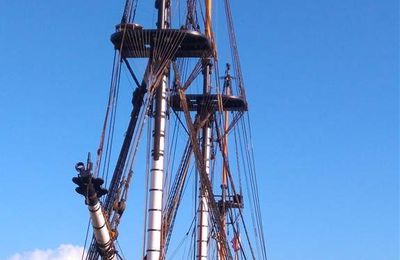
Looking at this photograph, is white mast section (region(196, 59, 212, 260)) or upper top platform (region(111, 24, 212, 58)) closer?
upper top platform (region(111, 24, 212, 58))

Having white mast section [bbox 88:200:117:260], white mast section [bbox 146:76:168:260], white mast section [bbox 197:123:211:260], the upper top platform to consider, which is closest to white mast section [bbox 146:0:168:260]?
white mast section [bbox 146:76:168:260]

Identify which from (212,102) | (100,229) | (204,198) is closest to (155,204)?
(100,229)

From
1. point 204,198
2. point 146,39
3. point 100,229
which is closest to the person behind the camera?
point 100,229

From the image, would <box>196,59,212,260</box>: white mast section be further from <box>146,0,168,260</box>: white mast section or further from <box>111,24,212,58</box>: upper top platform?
<box>146,0,168,260</box>: white mast section

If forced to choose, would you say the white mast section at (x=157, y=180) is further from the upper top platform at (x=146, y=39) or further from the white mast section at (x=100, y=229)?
the white mast section at (x=100, y=229)

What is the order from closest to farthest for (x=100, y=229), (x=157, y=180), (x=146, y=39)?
(x=100, y=229) < (x=157, y=180) < (x=146, y=39)

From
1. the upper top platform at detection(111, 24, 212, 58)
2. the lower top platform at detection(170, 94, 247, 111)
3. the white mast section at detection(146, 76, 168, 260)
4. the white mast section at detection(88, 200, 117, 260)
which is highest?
the lower top platform at detection(170, 94, 247, 111)

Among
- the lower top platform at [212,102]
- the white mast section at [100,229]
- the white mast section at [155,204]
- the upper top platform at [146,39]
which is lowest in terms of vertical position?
the white mast section at [100,229]

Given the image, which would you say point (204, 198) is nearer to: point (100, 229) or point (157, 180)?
point (157, 180)

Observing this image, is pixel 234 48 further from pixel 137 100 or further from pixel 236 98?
pixel 137 100

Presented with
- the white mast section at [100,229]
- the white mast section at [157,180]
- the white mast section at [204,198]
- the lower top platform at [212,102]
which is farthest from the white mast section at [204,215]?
the white mast section at [100,229]

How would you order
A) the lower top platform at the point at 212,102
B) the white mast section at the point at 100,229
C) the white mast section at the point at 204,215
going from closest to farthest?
the white mast section at the point at 100,229
the white mast section at the point at 204,215
the lower top platform at the point at 212,102

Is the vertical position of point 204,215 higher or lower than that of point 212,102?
lower

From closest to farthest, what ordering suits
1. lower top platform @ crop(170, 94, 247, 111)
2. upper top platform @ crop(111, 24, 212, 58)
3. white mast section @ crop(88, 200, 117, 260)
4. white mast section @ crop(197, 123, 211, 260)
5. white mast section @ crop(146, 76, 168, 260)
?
white mast section @ crop(88, 200, 117, 260), white mast section @ crop(146, 76, 168, 260), upper top platform @ crop(111, 24, 212, 58), white mast section @ crop(197, 123, 211, 260), lower top platform @ crop(170, 94, 247, 111)
